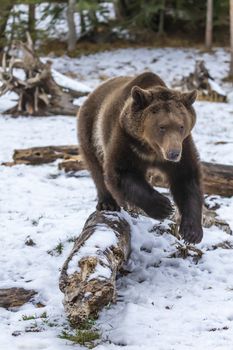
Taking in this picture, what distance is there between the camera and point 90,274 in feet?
14.7

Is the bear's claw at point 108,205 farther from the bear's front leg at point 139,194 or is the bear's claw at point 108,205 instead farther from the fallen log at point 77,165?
the fallen log at point 77,165

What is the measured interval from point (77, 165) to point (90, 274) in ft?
18.1

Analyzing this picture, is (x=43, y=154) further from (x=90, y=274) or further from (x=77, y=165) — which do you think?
(x=90, y=274)

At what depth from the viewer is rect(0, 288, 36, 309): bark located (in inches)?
201

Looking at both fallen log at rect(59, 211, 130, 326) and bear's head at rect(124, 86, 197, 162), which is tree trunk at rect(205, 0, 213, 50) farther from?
fallen log at rect(59, 211, 130, 326)

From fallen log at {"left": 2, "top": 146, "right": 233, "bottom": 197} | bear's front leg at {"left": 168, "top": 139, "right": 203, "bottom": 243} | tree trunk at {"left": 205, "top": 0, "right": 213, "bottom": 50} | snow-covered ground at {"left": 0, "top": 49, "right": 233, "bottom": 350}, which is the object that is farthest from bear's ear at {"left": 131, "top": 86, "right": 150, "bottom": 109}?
tree trunk at {"left": 205, "top": 0, "right": 213, "bottom": 50}

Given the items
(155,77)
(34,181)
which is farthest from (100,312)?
(34,181)

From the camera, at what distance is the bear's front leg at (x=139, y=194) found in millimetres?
5281

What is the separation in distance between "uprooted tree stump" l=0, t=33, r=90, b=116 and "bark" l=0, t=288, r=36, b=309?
31.6ft

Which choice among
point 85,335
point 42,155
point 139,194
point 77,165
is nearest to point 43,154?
point 42,155

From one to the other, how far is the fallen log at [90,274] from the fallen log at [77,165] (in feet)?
11.5

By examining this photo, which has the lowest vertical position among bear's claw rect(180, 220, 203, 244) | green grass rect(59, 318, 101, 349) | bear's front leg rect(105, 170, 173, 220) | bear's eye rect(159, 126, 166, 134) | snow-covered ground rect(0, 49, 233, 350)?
snow-covered ground rect(0, 49, 233, 350)

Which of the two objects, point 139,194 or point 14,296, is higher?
point 139,194

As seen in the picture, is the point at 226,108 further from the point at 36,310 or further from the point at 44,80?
the point at 36,310
